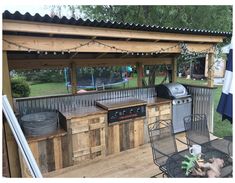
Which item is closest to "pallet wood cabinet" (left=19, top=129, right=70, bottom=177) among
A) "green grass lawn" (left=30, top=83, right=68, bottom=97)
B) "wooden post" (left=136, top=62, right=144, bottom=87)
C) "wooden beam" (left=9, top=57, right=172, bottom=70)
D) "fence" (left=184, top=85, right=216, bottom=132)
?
"wooden beam" (left=9, top=57, right=172, bottom=70)

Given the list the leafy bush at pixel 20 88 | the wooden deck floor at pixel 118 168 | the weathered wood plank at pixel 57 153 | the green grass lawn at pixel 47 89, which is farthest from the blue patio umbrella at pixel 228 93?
the green grass lawn at pixel 47 89

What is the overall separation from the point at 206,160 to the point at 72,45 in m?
2.37

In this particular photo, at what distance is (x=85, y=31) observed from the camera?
3137 mm

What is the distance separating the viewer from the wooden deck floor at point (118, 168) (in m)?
3.63

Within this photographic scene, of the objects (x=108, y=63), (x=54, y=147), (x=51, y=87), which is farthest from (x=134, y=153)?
(x=51, y=87)

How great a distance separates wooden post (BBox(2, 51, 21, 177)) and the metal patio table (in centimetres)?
212

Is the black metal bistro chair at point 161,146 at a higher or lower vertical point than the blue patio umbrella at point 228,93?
lower

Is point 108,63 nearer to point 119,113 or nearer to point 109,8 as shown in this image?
point 119,113

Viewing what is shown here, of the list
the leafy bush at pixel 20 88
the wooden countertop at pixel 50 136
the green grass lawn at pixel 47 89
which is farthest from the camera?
the green grass lawn at pixel 47 89

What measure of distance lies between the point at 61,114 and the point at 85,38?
154cm

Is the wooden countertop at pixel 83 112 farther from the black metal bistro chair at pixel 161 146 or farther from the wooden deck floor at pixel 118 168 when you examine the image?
the black metal bistro chair at pixel 161 146

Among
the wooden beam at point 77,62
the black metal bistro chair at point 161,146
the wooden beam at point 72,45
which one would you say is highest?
the wooden beam at point 72,45

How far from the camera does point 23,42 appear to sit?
9.48ft

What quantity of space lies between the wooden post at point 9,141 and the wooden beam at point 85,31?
464 mm
